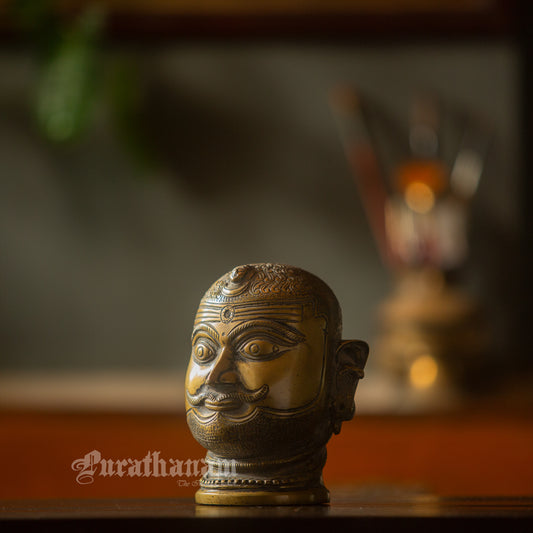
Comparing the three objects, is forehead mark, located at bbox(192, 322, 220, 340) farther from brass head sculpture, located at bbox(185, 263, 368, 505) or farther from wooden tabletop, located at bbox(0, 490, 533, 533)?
wooden tabletop, located at bbox(0, 490, 533, 533)

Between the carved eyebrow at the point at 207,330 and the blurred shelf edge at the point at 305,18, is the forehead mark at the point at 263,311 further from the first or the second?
the blurred shelf edge at the point at 305,18

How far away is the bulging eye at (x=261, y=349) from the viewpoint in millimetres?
1220

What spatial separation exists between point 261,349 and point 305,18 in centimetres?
287

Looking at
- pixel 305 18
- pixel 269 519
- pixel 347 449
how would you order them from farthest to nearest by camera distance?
pixel 305 18 < pixel 347 449 < pixel 269 519

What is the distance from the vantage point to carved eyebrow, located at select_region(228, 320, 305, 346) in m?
1.23

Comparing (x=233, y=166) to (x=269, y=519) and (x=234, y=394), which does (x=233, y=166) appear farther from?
(x=269, y=519)

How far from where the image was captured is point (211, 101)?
13.3ft

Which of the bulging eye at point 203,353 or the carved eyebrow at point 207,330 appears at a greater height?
the carved eyebrow at point 207,330

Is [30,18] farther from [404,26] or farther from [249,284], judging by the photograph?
[249,284]

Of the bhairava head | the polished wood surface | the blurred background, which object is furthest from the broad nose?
the blurred background

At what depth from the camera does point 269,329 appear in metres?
1.23

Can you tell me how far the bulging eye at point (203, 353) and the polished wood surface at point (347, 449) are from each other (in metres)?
1.94

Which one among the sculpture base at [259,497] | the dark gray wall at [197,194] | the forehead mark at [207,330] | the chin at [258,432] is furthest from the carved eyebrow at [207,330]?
the dark gray wall at [197,194]

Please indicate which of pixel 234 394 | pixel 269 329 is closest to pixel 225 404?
pixel 234 394
